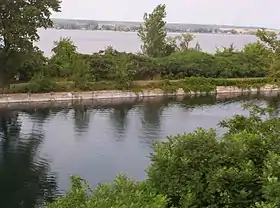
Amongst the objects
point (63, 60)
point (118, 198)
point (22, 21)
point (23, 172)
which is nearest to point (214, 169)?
point (118, 198)

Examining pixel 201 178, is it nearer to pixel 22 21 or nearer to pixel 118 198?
pixel 118 198

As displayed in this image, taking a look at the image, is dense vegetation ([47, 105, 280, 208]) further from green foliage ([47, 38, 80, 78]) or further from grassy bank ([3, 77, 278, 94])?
green foliage ([47, 38, 80, 78])

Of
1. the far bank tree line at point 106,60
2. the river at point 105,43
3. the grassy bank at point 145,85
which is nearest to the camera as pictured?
the far bank tree line at point 106,60

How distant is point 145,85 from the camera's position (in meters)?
34.8

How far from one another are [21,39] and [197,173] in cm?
2187

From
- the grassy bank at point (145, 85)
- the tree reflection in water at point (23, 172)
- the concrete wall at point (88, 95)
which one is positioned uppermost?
the grassy bank at point (145, 85)

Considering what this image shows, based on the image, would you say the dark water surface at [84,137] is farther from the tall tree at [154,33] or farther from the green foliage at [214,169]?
the tall tree at [154,33]

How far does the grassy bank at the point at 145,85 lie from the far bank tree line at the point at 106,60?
35cm

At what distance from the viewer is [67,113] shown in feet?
87.7

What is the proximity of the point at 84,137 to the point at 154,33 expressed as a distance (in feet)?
72.6

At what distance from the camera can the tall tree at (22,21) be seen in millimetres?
25594

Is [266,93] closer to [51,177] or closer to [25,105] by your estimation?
[25,105]

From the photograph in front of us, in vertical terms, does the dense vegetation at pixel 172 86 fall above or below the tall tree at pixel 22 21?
below

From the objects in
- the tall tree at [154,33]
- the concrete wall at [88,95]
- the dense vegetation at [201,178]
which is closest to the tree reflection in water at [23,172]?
the concrete wall at [88,95]
